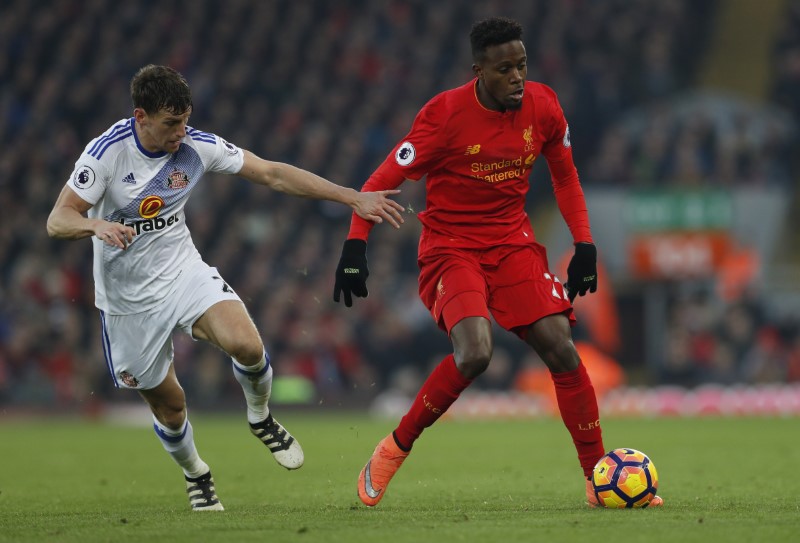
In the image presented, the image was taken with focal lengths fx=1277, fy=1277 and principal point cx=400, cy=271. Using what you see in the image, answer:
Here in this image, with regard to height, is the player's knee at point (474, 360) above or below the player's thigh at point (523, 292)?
below

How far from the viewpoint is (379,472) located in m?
7.06

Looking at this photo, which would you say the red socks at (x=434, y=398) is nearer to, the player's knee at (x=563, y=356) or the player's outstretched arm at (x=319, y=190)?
the player's knee at (x=563, y=356)

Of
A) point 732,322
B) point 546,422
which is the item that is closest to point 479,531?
point 546,422

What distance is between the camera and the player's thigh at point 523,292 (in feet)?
22.6

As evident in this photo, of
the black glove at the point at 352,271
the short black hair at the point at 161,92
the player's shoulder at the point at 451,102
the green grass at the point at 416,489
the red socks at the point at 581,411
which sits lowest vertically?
the green grass at the point at 416,489

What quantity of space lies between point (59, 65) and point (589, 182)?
986 cm

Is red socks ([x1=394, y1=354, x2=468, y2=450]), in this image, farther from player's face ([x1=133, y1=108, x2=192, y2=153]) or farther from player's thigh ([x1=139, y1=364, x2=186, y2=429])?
player's face ([x1=133, y1=108, x2=192, y2=153])

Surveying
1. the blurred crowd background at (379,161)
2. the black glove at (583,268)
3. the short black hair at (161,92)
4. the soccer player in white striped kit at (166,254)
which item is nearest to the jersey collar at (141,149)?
the soccer player in white striped kit at (166,254)

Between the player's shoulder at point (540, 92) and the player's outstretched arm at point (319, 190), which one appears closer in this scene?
the player's outstretched arm at point (319, 190)

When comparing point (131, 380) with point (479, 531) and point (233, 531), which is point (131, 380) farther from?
point (479, 531)

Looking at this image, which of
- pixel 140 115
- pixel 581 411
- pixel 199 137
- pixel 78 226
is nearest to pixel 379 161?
pixel 199 137

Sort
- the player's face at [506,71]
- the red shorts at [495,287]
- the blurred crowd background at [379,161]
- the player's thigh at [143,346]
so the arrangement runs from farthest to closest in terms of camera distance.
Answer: the blurred crowd background at [379,161], the player's thigh at [143,346], the red shorts at [495,287], the player's face at [506,71]

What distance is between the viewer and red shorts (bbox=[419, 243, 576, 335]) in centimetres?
686

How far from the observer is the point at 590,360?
18141mm
